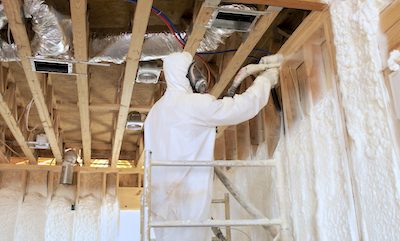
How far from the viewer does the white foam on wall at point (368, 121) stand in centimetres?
153

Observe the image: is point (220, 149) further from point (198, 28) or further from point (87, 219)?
point (87, 219)

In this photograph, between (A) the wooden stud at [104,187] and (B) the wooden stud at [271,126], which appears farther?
(A) the wooden stud at [104,187]

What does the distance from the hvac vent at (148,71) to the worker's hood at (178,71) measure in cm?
105

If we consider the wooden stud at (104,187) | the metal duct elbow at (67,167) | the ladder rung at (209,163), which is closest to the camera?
the ladder rung at (209,163)

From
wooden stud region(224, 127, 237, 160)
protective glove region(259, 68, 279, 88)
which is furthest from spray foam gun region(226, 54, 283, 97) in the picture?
wooden stud region(224, 127, 237, 160)

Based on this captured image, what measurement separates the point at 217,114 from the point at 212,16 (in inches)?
25.1

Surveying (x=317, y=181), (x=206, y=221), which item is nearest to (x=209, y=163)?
(x=206, y=221)

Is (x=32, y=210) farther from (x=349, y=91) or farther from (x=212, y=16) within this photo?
(x=349, y=91)

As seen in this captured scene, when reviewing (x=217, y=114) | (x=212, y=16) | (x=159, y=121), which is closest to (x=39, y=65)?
(x=159, y=121)

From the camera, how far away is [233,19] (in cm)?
233

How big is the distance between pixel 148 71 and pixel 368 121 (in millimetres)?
2122

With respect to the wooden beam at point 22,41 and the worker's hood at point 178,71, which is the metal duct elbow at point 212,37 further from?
the wooden beam at point 22,41

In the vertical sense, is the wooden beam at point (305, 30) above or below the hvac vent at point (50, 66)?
below

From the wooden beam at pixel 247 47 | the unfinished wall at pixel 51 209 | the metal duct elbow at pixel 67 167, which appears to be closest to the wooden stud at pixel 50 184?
the unfinished wall at pixel 51 209
